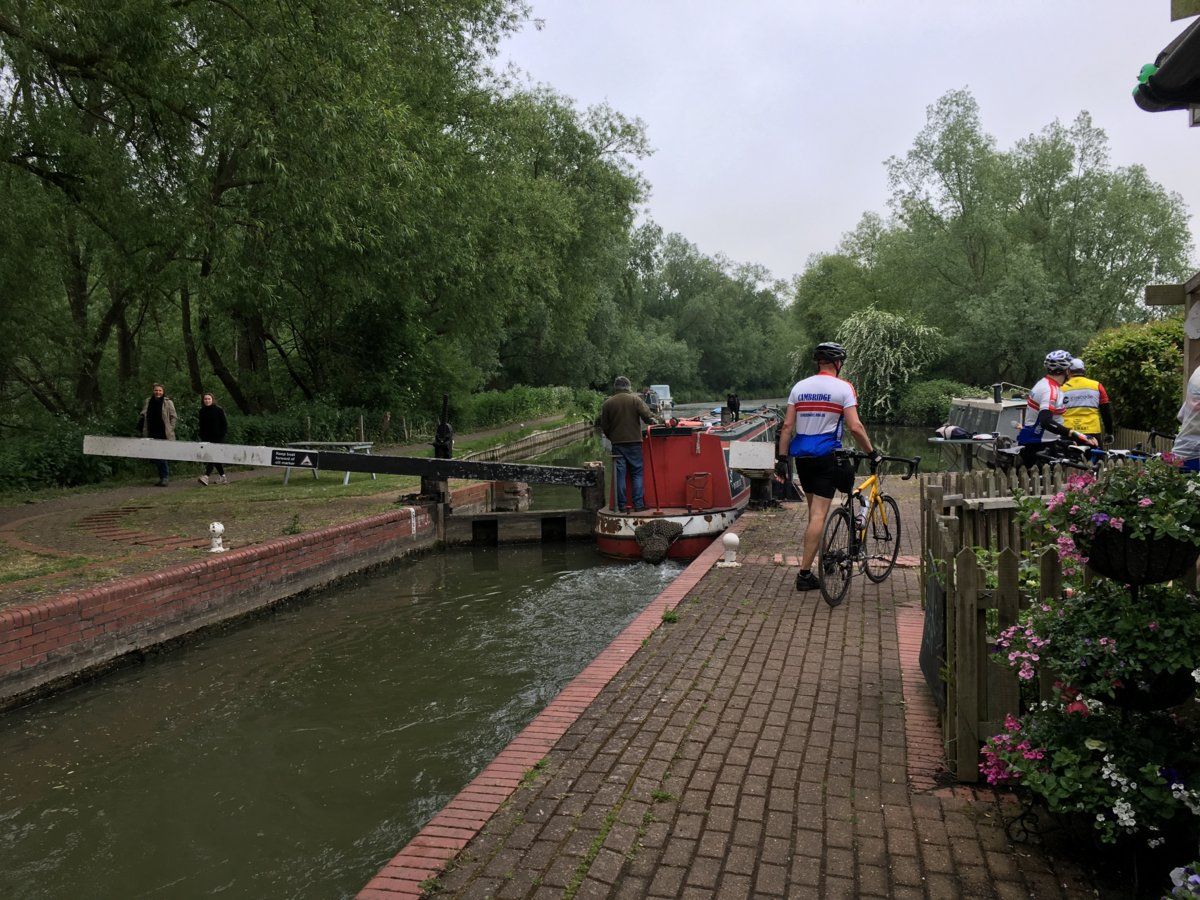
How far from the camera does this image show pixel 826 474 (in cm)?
657

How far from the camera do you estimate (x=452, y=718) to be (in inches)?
243

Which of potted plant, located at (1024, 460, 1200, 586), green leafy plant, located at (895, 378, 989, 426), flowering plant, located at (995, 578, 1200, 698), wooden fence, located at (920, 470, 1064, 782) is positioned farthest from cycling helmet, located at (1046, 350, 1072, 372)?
green leafy plant, located at (895, 378, 989, 426)

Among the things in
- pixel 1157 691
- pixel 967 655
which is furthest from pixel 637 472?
pixel 1157 691

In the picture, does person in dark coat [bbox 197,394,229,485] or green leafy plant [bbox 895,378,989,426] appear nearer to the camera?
person in dark coat [bbox 197,394,229,485]

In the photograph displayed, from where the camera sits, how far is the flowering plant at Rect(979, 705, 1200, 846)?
2.64m

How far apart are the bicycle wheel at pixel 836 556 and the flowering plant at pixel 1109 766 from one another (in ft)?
11.4

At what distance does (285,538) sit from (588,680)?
611cm

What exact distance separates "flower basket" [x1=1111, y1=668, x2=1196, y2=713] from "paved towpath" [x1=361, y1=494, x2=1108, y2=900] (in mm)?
610

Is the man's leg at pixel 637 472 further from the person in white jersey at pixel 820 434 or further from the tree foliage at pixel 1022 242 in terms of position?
the tree foliage at pixel 1022 242

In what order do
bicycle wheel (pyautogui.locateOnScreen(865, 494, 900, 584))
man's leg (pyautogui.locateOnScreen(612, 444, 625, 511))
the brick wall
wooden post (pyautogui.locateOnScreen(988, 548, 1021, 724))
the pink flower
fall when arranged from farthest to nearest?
man's leg (pyautogui.locateOnScreen(612, 444, 625, 511)) → bicycle wheel (pyautogui.locateOnScreen(865, 494, 900, 584)) → the brick wall → wooden post (pyautogui.locateOnScreen(988, 548, 1021, 724)) → the pink flower

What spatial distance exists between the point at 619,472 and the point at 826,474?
19.2 feet

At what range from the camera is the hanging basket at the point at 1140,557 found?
2670 mm

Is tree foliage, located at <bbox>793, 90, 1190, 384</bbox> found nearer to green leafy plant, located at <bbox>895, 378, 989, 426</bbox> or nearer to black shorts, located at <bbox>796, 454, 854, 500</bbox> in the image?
green leafy plant, located at <bbox>895, 378, 989, 426</bbox>

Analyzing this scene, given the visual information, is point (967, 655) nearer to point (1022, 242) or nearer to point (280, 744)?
point (280, 744)
